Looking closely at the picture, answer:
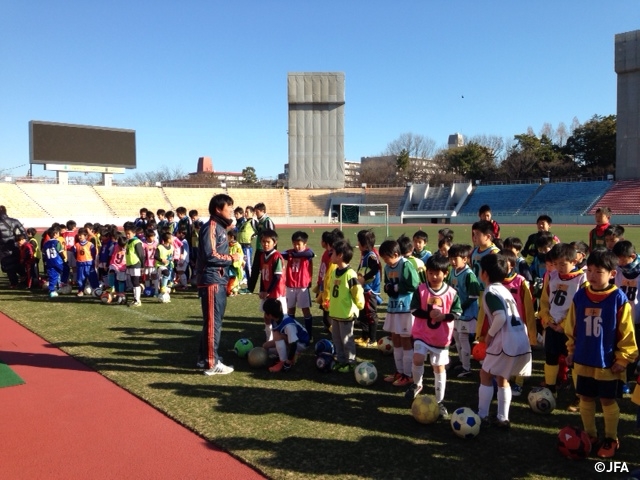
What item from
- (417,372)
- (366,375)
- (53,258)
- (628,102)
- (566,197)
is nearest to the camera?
(417,372)

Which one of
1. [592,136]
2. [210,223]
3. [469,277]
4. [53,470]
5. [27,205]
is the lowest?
[53,470]

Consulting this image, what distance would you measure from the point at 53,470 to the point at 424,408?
317 centimetres

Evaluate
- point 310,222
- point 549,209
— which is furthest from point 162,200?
point 549,209

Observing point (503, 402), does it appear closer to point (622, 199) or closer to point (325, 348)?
point (325, 348)

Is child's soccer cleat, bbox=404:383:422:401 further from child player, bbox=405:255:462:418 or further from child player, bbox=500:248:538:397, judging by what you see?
child player, bbox=500:248:538:397

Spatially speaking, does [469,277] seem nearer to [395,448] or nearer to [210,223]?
[395,448]

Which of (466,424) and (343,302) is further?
(343,302)

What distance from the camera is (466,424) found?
4.22 metres

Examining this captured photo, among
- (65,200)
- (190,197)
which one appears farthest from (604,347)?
(190,197)

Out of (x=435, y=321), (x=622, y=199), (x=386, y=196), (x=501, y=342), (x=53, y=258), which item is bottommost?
(x=501, y=342)

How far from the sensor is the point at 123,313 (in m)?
9.80

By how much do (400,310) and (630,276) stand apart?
2557 millimetres

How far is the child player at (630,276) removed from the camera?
5.27 meters

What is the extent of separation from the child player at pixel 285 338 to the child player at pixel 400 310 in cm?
116
